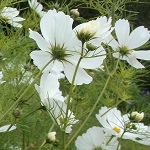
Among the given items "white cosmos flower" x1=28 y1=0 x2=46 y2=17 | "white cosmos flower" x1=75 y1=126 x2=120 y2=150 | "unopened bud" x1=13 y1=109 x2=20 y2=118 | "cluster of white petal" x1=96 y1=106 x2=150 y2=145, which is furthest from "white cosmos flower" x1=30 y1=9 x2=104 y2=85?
"white cosmos flower" x1=28 y1=0 x2=46 y2=17

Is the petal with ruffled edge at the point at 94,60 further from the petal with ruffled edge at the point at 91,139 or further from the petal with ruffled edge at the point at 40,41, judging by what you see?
the petal with ruffled edge at the point at 91,139

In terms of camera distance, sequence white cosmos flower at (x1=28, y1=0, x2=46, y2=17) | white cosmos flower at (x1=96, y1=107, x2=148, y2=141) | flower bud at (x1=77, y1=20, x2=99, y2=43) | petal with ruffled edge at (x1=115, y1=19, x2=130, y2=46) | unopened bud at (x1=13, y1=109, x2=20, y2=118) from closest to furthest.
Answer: flower bud at (x1=77, y1=20, x2=99, y2=43) → unopened bud at (x1=13, y1=109, x2=20, y2=118) → petal with ruffled edge at (x1=115, y1=19, x2=130, y2=46) → white cosmos flower at (x1=96, y1=107, x2=148, y2=141) → white cosmos flower at (x1=28, y1=0, x2=46, y2=17)

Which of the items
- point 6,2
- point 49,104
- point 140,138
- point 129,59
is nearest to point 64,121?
point 49,104

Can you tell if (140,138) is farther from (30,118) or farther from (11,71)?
(11,71)

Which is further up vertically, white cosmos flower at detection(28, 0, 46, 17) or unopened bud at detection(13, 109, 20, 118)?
white cosmos flower at detection(28, 0, 46, 17)

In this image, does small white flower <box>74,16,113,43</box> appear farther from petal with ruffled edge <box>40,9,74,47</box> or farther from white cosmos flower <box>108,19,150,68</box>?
white cosmos flower <box>108,19,150,68</box>

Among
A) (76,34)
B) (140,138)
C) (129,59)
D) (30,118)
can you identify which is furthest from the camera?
(30,118)
